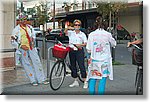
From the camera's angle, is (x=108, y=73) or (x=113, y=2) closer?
(x=108, y=73)

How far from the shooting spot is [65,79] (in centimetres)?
561

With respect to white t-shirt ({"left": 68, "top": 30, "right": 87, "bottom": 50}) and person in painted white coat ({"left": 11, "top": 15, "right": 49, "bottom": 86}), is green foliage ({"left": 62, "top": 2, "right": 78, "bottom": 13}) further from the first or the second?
person in painted white coat ({"left": 11, "top": 15, "right": 49, "bottom": 86})

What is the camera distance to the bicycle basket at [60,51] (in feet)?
16.5

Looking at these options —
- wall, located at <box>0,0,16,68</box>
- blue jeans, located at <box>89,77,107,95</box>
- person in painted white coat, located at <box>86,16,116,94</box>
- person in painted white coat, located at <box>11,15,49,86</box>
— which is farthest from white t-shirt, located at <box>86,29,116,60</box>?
wall, located at <box>0,0,16,68</box>

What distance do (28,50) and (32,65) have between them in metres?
0.37

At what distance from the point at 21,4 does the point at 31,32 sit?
587 mm

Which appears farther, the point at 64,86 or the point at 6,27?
the point at 6,27

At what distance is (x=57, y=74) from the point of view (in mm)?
5219

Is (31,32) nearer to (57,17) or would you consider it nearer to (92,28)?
(57,17)

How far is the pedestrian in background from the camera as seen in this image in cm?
510

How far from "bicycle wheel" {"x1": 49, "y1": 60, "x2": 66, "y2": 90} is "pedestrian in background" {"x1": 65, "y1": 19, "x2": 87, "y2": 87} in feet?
0.71

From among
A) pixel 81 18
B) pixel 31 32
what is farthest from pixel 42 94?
pixel 81 18

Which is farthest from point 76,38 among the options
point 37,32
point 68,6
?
point 37,32

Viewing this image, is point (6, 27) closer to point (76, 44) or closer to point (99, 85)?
point (76, 44)
